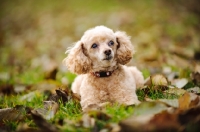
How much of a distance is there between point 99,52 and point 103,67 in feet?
0.67

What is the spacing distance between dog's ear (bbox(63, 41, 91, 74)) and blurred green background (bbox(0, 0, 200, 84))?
1.59 m

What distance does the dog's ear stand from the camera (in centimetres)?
443

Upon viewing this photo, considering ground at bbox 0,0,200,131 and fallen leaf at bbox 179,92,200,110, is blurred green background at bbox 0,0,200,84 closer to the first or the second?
ground at bbox 0,0,200,131

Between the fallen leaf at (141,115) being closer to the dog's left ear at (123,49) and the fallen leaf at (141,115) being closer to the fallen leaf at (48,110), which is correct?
the fallen leaf at (48,110)

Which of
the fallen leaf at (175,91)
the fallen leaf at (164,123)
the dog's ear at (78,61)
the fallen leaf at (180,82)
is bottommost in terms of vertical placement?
the fallen leaf at (164,123)

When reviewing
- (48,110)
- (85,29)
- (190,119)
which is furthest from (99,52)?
(85,29)

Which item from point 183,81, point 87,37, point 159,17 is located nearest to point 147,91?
point 183,81

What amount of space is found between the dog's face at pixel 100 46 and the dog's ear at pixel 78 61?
0.07 m

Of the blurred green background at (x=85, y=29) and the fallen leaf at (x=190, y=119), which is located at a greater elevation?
the blurred green background at (x=85, y=29)

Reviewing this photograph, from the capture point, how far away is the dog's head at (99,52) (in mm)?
4348

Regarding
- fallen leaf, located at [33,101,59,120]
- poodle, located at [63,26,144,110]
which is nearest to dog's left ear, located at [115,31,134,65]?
poodle, located at [63,26,144,110]

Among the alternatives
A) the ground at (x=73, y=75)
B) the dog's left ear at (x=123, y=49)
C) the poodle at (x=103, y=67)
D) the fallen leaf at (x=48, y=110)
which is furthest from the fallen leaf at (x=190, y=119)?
the dog's left ear at (x=123, y=49)

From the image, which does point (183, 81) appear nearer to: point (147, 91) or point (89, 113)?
point (147, 91)

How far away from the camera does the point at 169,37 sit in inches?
376
